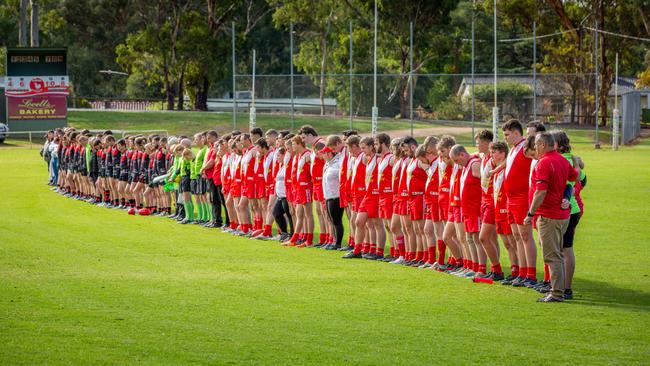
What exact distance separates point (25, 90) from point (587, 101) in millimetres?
29905

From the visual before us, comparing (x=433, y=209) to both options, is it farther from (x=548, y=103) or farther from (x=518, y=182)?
(x=548, y=103)

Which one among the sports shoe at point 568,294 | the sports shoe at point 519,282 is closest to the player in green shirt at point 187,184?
the sports shoe at point 519,282

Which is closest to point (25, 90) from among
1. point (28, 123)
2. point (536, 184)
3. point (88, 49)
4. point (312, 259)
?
point (28, 123)

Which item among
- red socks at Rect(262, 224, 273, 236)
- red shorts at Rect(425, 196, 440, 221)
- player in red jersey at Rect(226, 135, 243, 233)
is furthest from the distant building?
red shorts at Rect(425, 196, 440, 221)

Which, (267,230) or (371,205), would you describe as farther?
(267,230)

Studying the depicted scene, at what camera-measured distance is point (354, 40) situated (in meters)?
73.5

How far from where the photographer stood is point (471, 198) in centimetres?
1505

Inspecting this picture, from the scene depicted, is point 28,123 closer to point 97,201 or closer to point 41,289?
point 97,201

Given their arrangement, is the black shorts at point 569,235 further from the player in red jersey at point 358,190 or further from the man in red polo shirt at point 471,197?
the player in red jersey at point 358,190

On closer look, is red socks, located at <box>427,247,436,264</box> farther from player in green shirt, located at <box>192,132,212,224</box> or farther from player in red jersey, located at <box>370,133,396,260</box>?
player in green shirt, located at <box>192,132,212,224</box>

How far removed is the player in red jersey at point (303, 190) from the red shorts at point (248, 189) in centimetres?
186

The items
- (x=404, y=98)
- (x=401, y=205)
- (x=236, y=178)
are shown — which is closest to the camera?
(x=401, y=205)

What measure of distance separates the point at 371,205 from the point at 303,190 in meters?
2.36

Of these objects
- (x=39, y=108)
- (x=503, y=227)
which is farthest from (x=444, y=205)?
(x=39, y=108)
